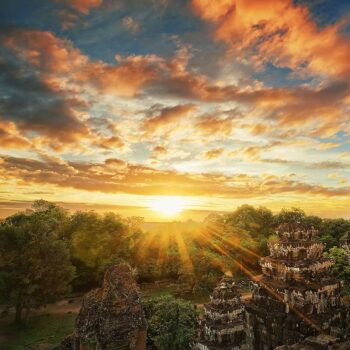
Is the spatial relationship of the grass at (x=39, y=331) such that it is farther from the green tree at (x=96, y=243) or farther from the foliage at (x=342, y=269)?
the foliage at (x=342, y=269)

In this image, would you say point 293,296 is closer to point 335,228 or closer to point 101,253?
point 101,253

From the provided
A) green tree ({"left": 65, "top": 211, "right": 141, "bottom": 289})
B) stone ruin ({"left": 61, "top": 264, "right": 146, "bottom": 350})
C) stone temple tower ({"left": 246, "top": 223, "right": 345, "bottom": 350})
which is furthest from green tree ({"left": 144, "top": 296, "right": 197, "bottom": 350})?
green tree ({"left": 65, "top": 211, "right": 141, "bottom": 289})

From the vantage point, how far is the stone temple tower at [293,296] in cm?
1426

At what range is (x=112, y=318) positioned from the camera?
363 inches

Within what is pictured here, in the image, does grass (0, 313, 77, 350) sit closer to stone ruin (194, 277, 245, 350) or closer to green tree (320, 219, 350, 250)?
stone ruin (194, 277, 245, 350)

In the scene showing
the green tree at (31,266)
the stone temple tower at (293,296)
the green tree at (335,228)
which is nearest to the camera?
the stone temple tower at (293,296)

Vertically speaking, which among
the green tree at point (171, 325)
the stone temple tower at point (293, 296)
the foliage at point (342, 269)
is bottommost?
the green tree at point (171, 325)

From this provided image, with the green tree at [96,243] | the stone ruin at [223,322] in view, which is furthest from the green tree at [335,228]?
the stone ruin at [223,322]

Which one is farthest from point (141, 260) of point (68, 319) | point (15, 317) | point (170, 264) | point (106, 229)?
point (15, 317)

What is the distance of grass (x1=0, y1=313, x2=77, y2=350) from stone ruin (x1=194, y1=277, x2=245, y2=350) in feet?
56.3

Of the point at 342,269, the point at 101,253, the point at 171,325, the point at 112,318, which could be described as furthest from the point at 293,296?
the point at 101,253

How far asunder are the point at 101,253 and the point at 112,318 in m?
34.5

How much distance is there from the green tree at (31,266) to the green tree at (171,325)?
42.1 feet

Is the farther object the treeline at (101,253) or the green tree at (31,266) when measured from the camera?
the treeline at (101,253)
